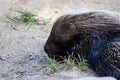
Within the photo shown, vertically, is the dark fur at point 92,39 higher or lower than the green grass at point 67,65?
higher

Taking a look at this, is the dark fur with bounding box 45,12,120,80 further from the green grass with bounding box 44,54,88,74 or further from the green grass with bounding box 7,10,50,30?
the green grass with bounding box 7,10,50,30

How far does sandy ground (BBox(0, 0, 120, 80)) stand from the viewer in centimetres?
490

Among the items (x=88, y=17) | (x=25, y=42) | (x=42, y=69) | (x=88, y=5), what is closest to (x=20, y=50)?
(x=25, y=42)

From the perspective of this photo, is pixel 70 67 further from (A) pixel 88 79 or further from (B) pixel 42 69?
(A) pixel 88 79

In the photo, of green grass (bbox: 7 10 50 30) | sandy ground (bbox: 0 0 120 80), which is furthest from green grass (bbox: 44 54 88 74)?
green grass (bbox: 7 10 50 30)

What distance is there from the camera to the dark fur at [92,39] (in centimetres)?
473

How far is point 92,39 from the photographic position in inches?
192

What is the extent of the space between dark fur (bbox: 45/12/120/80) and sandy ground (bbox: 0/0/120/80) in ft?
0.64

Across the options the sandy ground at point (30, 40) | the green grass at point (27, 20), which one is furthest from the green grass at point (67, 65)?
the green grass at point (27, 20)

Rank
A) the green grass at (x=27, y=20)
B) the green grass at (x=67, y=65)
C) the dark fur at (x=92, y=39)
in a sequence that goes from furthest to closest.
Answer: the green grass at (x=27, y=20), the green grass at (x=67, y=65), the dark fur at (x=92, y=39)

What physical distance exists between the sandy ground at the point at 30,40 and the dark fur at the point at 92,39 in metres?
0.20

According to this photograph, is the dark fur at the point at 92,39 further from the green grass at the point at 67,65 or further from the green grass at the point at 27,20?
the green grass at the point at 27,20

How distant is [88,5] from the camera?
6742 mm

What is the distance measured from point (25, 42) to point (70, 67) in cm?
109
